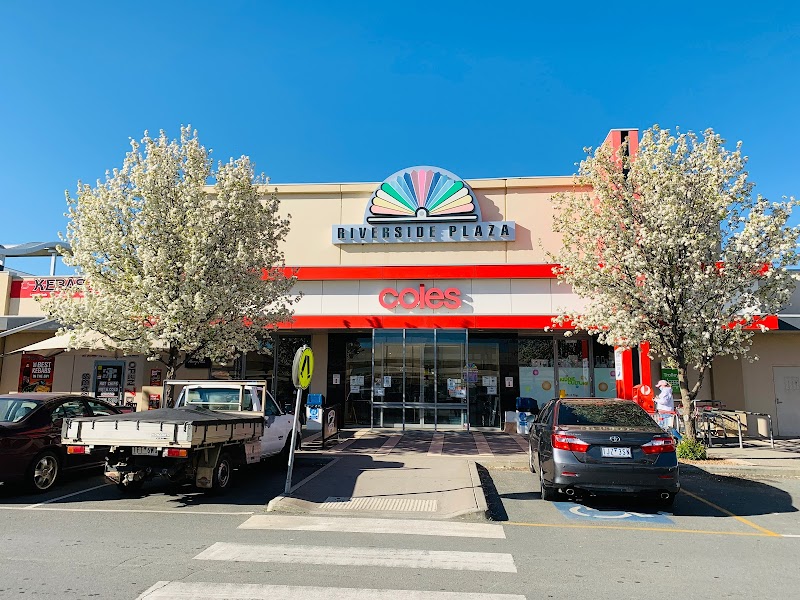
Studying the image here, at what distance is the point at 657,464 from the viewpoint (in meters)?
7.24

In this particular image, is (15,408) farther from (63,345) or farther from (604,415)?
(604,415)

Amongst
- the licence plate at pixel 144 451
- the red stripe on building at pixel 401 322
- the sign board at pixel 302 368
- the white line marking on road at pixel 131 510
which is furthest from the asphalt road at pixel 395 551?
the red stripe on building at pixel 401 322

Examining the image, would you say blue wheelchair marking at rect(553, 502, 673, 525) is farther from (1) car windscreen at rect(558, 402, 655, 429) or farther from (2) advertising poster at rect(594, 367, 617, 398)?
(2) advertising poster at rect(594, 367, 617, 398)

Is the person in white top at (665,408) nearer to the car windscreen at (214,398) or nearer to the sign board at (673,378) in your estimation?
the sign board at (673,378)

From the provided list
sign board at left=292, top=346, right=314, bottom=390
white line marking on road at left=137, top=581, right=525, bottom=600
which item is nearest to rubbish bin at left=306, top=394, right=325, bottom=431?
sign board at left=292, top=346, right=314, bottom=390

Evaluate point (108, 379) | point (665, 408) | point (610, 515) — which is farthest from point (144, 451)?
point (108, 379)

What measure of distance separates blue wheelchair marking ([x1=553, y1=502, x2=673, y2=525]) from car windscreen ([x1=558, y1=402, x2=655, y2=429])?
117cm

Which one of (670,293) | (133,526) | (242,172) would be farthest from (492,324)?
(133,526)

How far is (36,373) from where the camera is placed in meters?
20.6

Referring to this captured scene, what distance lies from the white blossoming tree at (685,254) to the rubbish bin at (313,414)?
8.30m

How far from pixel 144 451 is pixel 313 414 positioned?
355 inches

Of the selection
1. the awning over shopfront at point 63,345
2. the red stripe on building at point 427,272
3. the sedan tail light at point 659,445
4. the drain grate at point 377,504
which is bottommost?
the drain grate at point 377,504

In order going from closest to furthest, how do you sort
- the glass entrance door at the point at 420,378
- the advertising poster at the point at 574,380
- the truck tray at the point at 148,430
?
the truck tray at the point at 148,430 → the glass entrance door at the point at 420,378 → the advertising poster at the point at 574,380

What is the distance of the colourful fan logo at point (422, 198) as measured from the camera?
18969 millimetres
